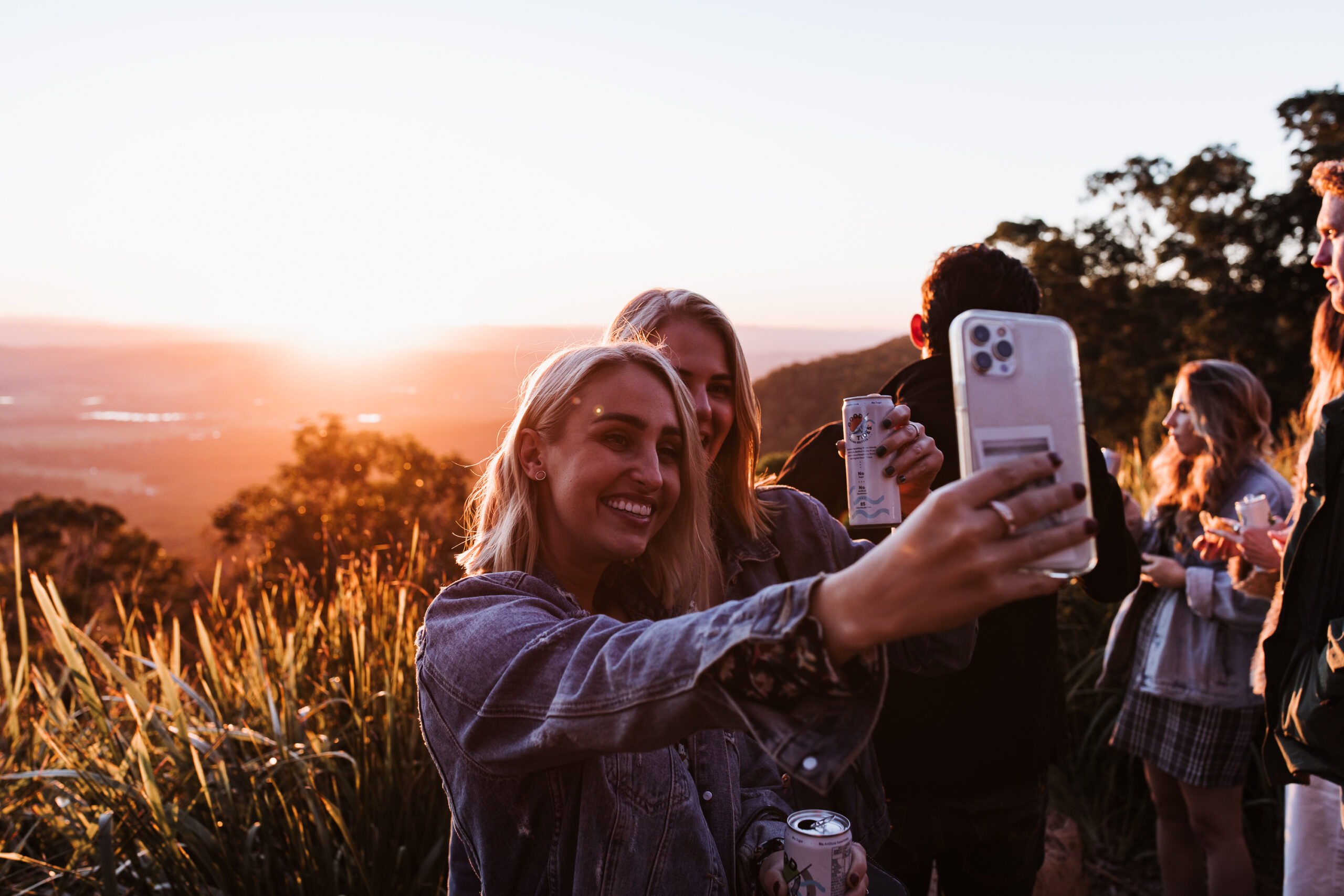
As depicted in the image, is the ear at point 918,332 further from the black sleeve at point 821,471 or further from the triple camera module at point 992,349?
the triple camera module at point 992,349

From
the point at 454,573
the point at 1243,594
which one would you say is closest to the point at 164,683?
the point at 454,573

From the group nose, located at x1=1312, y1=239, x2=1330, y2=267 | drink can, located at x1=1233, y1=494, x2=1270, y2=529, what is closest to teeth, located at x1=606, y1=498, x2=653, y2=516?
nose, located at x1=1312, y1=239, x2=1330, y2=267

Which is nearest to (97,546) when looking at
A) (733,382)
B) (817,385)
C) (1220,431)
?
(733,382)

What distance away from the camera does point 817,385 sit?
2098 cm

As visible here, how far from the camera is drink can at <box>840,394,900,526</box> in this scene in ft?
5.76

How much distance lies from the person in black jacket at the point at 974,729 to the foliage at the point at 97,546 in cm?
937

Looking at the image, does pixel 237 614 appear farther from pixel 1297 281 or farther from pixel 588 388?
pixel 1297 281

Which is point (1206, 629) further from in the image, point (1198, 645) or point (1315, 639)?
point (1315, 639)

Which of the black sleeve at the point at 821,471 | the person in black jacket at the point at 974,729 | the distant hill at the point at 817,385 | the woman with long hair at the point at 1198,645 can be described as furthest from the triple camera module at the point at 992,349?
the distant hill at the point at 817,385

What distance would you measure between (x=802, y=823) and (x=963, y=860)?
116 cm

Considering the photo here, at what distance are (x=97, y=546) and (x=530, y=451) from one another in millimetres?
10306

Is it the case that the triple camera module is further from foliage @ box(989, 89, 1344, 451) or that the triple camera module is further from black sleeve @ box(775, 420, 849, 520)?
foliage @ box(989, 89, 1344, 451)

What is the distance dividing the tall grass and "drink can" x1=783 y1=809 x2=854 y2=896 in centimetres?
169

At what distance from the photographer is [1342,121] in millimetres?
23141
